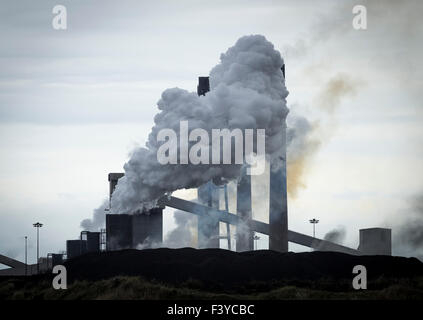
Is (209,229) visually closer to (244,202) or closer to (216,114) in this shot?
(244,202)

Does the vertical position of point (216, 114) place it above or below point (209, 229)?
above

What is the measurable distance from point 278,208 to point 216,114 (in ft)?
103

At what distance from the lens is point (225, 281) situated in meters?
63.2

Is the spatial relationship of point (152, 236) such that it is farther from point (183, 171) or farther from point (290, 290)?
point (290, 290)

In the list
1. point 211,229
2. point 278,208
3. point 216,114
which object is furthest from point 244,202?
point 216,114

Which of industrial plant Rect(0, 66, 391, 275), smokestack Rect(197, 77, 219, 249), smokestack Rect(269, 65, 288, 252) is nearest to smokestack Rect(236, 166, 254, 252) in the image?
industrial plant Rect(0, 66, 391, 275)

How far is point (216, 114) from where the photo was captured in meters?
70.1

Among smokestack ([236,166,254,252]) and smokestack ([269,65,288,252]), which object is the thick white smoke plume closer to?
smokestack ([269,65,288,252])

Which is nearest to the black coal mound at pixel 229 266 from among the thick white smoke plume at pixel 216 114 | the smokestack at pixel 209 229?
the thick white smoke plume at pixel 216 114

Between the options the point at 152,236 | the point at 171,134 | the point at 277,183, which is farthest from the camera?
the point at 277,183

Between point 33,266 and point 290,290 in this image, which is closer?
point 290,290

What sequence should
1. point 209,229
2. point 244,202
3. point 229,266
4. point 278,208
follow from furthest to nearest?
point 209,229 → point 244,202 → point 278,208 → point 229,266
